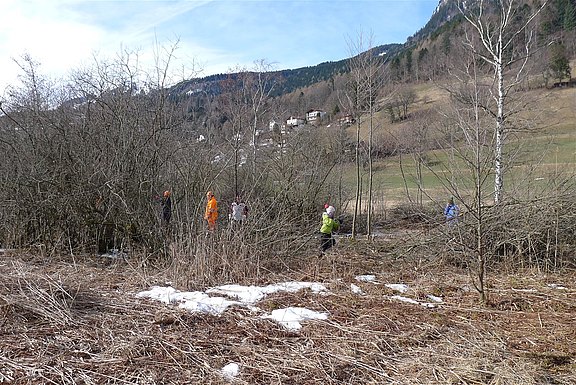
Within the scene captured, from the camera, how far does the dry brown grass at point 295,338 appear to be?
3.94 m

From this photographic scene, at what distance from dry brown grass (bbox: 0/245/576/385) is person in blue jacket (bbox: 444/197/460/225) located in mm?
1264

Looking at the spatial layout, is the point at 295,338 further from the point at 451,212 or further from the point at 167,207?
the point at 167,207

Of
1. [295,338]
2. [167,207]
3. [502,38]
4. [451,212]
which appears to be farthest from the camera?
[502,38]

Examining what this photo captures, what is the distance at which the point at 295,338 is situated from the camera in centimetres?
480

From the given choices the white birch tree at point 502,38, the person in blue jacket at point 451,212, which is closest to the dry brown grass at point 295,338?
the person in blue jacket at point 451,212

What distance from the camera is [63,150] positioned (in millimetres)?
9594

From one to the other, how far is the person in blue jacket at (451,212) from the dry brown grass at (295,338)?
4.15ft

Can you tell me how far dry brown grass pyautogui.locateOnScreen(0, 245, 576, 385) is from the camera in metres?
3.94

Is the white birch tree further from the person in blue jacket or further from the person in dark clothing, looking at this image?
the person in dark clothing

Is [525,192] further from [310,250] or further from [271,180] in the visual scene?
[271,180]

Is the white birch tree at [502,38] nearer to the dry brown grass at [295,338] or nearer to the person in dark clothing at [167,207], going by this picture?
the dry brown grass at [295,338]

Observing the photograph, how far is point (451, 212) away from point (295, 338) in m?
4.80

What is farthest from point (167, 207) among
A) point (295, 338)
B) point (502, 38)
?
point (502, 38)

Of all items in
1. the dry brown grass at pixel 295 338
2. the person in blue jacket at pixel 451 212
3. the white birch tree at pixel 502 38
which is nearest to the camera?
the dry brown grass at pixel 295 338
